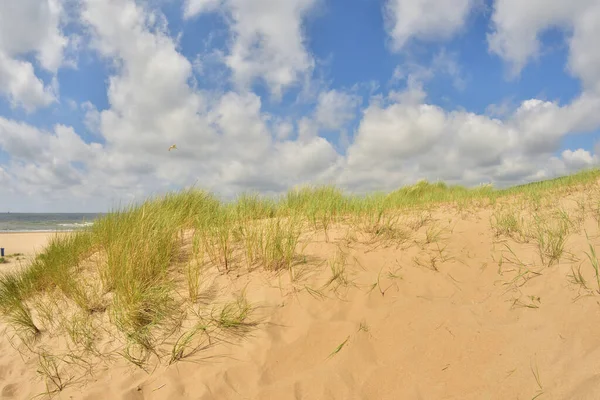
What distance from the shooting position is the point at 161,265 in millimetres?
4023

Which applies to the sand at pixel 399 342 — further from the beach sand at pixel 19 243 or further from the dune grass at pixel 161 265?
the beach sand at pixel 19 243

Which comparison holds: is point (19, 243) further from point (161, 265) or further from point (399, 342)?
point (399, 342)

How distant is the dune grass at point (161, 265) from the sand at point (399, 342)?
212 mm

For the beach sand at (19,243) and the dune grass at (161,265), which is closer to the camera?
the dune grass at (161,265)

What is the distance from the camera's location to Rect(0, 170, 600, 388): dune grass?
318cm

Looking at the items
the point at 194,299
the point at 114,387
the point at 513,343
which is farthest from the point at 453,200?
the point at 114,387

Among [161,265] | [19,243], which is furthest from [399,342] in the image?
[19,243]

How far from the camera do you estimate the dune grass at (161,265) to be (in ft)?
10.4

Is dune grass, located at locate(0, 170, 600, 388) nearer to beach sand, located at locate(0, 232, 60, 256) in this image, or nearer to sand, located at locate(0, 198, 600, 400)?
sand, located at locate(0, 198, 600, 400)

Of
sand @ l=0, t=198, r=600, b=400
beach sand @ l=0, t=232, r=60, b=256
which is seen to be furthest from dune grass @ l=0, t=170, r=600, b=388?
beach sand @ l=0, t=232, r=60, b=256

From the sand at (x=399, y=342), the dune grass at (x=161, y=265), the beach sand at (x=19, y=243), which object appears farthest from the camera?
the beach sand at (x=19, y=243)

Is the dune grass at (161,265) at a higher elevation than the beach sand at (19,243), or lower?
higher

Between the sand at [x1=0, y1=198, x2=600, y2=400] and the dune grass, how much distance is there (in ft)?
0.69

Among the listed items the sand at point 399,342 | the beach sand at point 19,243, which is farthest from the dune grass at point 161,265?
the beach sand at point 19,243
